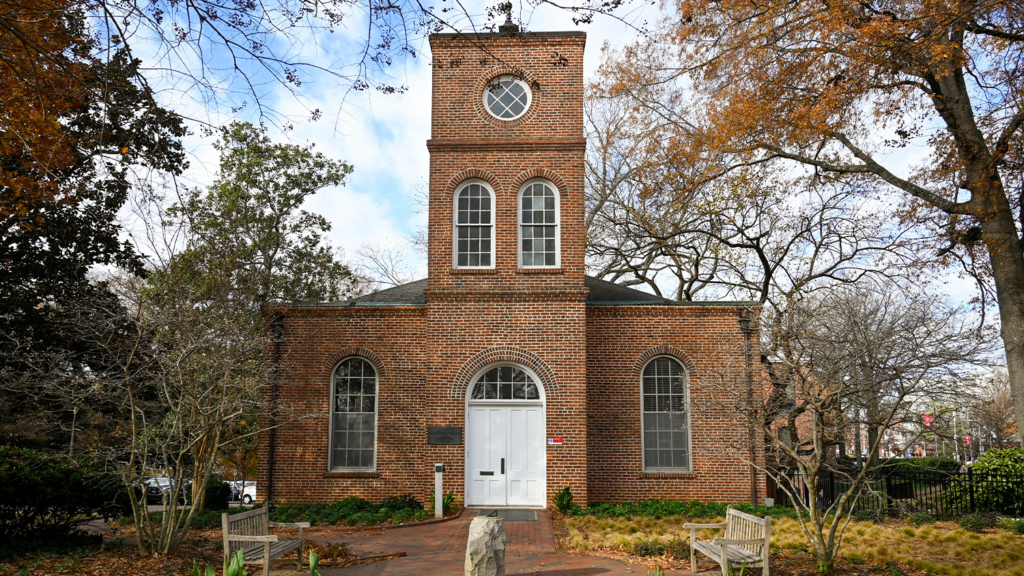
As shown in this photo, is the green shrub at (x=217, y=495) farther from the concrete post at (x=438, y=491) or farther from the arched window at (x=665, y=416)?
the arched window at (x=665, y=416)

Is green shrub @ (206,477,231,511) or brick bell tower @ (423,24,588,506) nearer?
brick bell tower @ (423,24,588,506)

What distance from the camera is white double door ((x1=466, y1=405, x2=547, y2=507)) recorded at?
14.1m

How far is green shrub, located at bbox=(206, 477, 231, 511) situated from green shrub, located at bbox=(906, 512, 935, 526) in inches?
583

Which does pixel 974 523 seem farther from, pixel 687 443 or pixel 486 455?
pixel 486 455

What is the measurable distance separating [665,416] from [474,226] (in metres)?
5.77

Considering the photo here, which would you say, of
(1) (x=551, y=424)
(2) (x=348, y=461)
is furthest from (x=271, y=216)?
(1) (x=551, y=424)

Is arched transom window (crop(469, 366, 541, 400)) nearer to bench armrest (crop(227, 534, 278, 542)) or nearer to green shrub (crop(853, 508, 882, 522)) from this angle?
bench armrest (crop(227, 534, 278, 542))

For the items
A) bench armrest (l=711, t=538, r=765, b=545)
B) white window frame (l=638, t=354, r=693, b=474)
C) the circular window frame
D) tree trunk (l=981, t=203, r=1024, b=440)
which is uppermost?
the circular window frame

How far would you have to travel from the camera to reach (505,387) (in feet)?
47.5

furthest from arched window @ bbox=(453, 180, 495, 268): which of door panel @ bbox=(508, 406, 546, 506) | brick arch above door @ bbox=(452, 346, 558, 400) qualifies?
door panel @ bbox=(508, 406, 546, 506)

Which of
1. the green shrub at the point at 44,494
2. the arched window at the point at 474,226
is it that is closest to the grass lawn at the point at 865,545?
the arched window at the point at 474,226

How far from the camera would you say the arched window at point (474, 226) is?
1488 cm

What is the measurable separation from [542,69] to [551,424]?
7.63 meters

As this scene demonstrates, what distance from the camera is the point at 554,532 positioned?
1179cm
